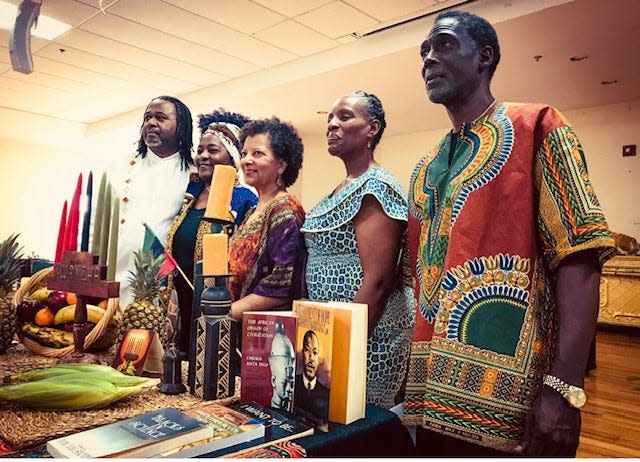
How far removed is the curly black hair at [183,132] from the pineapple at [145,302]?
0.72 m

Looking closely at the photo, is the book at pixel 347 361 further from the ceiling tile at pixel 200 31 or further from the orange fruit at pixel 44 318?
the ceiling tile at pixel 200 31

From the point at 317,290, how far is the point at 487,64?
699 millimetres

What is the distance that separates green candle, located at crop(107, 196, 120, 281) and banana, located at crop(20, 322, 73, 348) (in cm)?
18

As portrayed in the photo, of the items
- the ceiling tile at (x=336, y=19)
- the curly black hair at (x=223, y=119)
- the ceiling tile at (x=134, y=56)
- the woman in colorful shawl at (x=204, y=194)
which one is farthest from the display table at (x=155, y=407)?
the ceiling tile at (x=134, y=56)

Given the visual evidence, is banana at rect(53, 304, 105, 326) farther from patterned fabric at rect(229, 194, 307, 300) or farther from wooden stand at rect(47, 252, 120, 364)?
patterned fabric at rect(229, 194, 307, 300)

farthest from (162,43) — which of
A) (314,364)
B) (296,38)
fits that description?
(314,364)

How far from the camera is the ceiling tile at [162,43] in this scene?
4.82m

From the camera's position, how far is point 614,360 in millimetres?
5004

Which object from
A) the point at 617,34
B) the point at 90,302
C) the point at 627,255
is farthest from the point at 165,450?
the point at 627,255

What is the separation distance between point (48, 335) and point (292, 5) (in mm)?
3639

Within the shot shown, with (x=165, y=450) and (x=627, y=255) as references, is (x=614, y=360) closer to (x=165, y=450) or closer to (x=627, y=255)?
(x=627, y=255)

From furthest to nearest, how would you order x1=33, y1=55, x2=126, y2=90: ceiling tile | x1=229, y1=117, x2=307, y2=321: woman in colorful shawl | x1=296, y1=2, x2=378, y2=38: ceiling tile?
x1=33, y1=55, x2=126, y2=90: ceiling tile
x1=296, y1=2, x2=378, y2=38: ceiling tile
x1=229, y1=117, x2=307, y2=321: woman in colorful shawl

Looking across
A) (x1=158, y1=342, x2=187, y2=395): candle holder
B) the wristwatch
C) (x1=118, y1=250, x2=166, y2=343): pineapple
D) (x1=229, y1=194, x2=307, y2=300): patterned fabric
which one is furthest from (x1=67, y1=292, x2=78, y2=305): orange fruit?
the wristwatch

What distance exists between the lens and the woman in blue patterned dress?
1346mm
